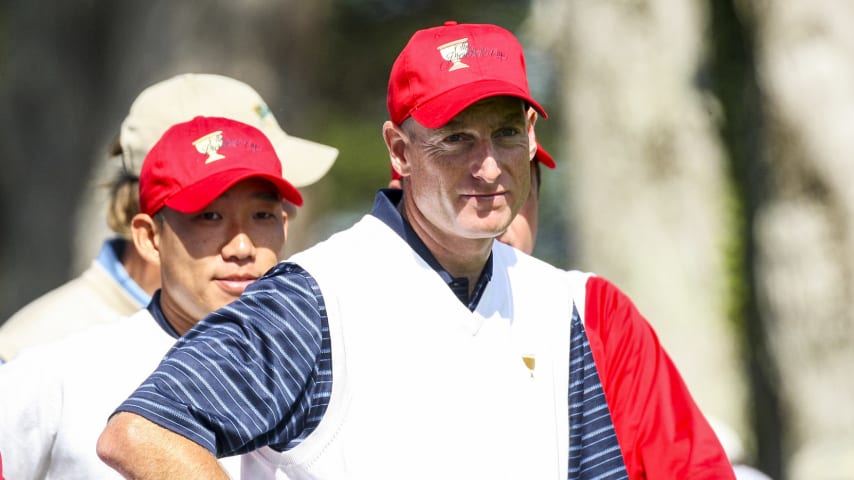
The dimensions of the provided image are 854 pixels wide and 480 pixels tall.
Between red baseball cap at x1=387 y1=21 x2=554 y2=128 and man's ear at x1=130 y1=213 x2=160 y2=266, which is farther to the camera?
man's ear at x1=130 y1=213 x2=160 y2=266

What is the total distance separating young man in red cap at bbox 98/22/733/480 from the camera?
2703 mm

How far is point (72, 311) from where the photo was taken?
4281 mm

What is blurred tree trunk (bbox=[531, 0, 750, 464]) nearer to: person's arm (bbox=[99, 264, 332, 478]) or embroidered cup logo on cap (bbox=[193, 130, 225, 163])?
embroidered cup logo on cap (bbox=[193, 130, 225, 163])

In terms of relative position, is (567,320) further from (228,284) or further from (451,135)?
(228,284)

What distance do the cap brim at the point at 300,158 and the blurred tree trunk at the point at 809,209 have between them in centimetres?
376

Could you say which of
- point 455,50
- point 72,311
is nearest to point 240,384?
point 455,50

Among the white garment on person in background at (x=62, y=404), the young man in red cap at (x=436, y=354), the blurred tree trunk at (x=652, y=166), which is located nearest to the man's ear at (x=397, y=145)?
the young man in red cap at (x=436, y=354)

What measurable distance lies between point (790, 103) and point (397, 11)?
335 inches

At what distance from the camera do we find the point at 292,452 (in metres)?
2.79

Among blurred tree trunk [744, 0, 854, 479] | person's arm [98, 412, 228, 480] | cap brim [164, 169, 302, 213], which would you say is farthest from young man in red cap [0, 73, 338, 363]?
blurred tree trunk [744, 0, 854, 479]

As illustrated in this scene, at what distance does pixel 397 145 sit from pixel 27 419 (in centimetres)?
94

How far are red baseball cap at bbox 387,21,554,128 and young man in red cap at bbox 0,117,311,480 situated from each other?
525mm

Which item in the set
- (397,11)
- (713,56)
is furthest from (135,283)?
(397,11)

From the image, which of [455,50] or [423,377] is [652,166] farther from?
[423,377]
